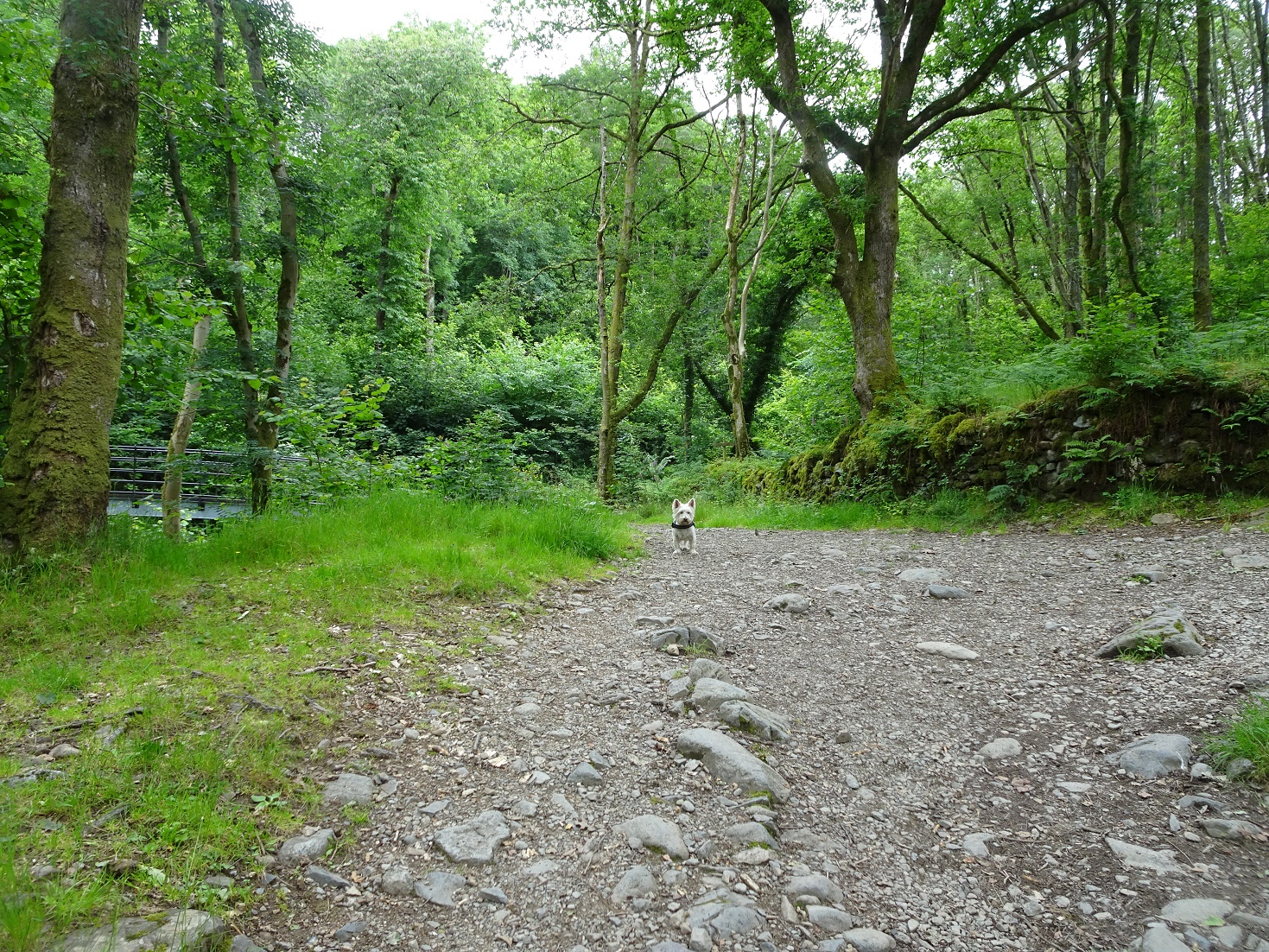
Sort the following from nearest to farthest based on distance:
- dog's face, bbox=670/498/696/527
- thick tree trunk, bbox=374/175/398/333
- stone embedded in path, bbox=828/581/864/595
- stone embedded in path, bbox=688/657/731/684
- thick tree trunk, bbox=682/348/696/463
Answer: stone embedded in path, bbox=688/657/731/684
stone embedded in path, bbox=828/581/864/595
dog's face, bbox=670/498/696/527
thick tree trunk, bbox=374/175/398/333
thick tree trunk, bbox=682/348/696/463

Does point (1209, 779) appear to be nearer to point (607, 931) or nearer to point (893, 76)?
point (607, 931)

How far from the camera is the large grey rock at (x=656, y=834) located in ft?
7.91

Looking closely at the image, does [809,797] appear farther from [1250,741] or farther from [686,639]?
[686,639]

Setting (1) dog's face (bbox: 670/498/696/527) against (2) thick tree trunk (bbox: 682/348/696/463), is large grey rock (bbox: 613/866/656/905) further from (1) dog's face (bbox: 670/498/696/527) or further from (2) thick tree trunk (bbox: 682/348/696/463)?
(2) thick tree trunk (bbox: 682/348/696/463)

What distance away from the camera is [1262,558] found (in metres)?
5.35

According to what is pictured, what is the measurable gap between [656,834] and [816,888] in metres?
0.61

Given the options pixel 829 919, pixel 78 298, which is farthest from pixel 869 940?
pixel 78 298

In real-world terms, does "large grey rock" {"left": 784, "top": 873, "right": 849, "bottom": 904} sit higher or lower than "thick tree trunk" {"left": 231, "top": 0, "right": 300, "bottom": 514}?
lower

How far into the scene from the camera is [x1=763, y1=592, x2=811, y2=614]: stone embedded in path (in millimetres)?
5586

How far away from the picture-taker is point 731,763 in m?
2.92

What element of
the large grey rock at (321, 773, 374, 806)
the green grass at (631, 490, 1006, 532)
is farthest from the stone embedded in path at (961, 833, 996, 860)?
the green grass at (631, 490, 1006, 532)

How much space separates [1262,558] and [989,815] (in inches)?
186

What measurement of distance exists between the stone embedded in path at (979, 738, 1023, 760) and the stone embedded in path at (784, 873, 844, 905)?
1305 mm

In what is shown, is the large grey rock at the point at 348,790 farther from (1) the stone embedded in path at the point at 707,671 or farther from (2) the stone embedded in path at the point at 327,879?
(1) the stone embedded in path at the point at 707,671
